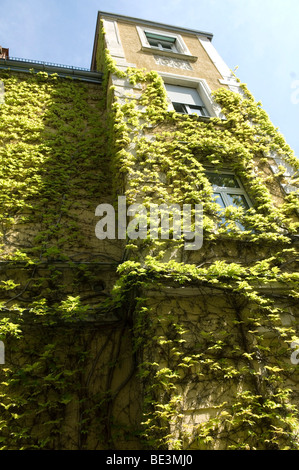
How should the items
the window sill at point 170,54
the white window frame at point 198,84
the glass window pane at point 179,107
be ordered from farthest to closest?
1. the window sill at point 170,54
2. the glass window pane at point 179,107
3. the white window frame at point 198,84

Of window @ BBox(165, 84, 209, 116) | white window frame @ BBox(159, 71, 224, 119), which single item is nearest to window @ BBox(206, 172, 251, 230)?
white window frame @ BBox(159, 71, 224, 119)

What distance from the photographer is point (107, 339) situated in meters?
4.69

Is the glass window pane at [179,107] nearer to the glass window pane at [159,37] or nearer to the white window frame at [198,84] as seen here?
the white window frame at [198,84]

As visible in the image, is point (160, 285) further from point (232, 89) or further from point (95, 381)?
point (232, 89)

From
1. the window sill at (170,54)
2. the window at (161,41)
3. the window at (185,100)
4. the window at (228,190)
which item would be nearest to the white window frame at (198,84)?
the window at (185,100)

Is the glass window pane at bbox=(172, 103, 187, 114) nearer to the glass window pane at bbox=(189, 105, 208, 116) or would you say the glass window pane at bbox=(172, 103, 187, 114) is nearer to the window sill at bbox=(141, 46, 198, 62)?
the glass window pane at bbox=(189, 105, 208, 116)

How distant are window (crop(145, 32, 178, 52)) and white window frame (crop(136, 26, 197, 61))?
50 millimetres

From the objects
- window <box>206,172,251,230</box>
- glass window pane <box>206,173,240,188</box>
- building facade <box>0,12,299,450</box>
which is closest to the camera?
building facade <box>0,12,299,450</box>

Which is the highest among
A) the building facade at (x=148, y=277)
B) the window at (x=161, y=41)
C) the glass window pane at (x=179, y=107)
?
the window at (x=161, y=41)

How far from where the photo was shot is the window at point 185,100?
7.85 meters

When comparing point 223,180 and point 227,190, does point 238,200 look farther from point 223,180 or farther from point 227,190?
point 223,180

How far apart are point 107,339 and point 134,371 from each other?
64 cm

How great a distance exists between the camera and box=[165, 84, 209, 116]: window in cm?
785
